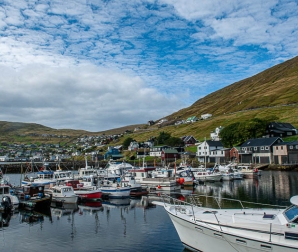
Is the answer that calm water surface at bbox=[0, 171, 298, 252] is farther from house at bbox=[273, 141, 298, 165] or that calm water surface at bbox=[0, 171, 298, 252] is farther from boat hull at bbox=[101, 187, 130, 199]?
house at bbox=[273, 141, 298, 165]

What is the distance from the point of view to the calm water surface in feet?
84.1

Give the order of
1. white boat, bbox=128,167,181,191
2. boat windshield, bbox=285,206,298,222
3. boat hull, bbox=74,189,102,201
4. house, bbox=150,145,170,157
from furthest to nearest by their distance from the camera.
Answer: house, bbox=150,145,170,157
white boat, bbox=128,167,181,191
boat hull, bbox=74,189,102,201
boat windshield, bbox=285,206,298,222

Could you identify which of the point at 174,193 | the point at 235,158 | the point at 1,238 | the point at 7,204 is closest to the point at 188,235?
the point at 1,238

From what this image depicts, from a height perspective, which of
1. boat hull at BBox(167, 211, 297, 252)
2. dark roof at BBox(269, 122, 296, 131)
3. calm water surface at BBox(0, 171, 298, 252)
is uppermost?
dark roof at BBox(269, 122, 296, 131)

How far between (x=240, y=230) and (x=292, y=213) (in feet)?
10.3

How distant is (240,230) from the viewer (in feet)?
59.3

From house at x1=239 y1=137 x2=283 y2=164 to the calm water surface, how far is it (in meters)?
68.5

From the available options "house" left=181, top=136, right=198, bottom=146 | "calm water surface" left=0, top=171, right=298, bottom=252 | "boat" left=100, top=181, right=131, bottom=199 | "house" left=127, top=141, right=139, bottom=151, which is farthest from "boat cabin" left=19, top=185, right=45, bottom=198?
"house" left=127, top=141, right=139, bottom=151

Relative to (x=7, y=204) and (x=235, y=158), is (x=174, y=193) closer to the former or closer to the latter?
(x=7, y=204)

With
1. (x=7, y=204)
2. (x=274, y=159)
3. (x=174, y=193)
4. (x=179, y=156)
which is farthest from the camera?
(x=179, y=156)

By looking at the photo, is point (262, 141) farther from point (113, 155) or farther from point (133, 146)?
point (133, 146)

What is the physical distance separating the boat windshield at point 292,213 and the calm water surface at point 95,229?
31.9ft

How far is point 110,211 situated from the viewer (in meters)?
39.8

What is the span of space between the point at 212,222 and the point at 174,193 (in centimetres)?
3513
